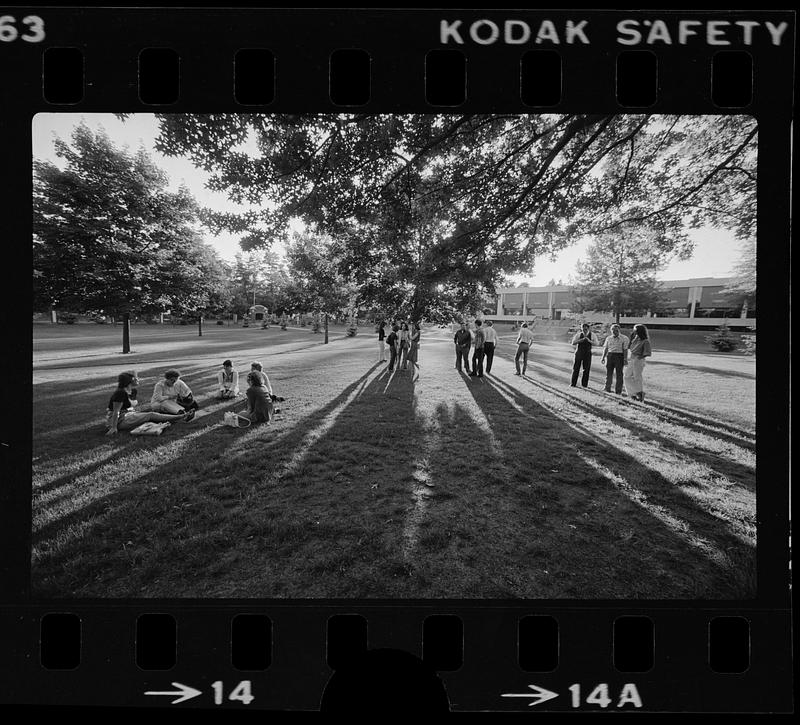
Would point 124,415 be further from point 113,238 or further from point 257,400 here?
point 113,238

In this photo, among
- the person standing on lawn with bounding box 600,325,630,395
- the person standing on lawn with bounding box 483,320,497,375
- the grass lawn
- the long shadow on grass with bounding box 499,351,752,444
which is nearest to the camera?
the grass lawn

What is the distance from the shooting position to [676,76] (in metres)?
1.97

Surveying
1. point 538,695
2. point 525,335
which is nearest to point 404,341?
point 525,335

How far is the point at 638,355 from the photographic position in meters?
6.92

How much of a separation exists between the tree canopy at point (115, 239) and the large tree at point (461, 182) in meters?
7.55

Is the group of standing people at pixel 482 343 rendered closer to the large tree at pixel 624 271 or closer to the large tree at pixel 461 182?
the large tree at pixel 624 271

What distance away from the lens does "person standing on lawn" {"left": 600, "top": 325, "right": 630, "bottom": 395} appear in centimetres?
736

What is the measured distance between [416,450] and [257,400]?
10.4ft

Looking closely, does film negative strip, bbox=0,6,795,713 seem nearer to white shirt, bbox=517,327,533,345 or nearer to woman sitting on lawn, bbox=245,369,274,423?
woman sitting on lawn, bbox=245,369,274,423

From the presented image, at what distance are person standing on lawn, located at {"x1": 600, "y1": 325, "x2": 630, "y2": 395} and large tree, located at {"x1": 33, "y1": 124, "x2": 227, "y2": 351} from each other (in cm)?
1140

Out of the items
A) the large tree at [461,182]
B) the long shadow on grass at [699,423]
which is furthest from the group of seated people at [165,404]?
the long shadow on grass at [699,423]

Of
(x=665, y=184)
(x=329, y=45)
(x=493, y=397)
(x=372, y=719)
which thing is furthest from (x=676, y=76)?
(x=493, y=397)

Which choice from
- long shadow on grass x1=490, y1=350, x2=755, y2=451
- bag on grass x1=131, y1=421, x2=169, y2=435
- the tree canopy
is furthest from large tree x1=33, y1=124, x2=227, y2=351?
long shadow on grass x1=490, y1=350, x2=755, y2=451

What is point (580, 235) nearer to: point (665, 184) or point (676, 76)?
point (665, 184)
